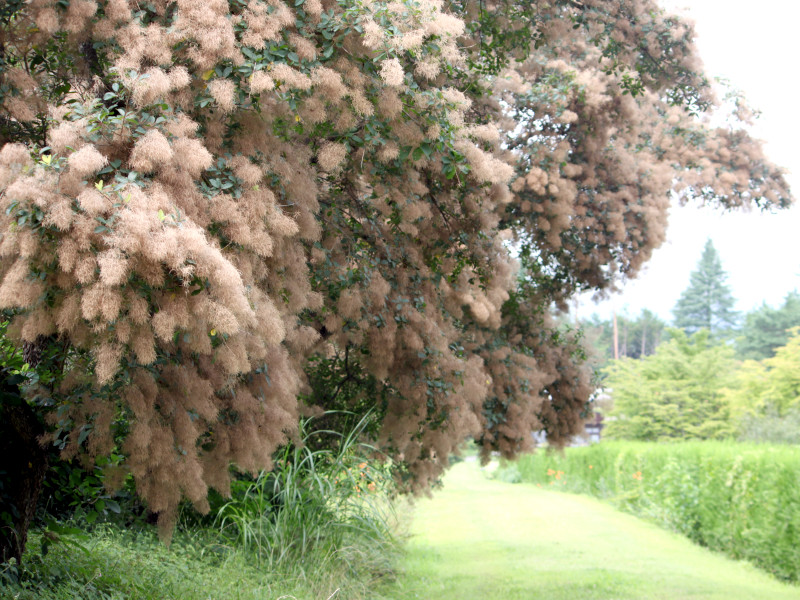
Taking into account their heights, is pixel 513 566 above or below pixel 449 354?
below

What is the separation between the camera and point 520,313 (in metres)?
9.78

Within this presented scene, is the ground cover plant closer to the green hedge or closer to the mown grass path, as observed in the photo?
the mown grass path

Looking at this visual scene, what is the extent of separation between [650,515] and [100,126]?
55.9 feet

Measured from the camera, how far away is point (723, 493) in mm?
13719

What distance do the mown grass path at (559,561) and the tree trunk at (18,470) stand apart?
4.58 meters

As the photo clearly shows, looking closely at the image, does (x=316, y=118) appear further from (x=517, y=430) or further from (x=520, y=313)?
(x=520, y=313)

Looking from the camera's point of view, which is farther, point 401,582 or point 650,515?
point 650,515

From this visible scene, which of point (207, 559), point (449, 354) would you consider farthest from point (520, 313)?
point (207, 559)

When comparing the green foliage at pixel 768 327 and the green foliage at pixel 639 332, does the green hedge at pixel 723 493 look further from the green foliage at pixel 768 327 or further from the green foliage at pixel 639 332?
the green foliage at pixel 639 332

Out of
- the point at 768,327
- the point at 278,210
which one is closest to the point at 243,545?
the point at 278,210

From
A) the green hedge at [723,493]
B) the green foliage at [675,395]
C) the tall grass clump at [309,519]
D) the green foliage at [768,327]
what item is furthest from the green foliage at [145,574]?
the green foliage at [768,327]

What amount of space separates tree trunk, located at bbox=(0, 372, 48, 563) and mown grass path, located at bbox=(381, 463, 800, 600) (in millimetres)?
4580

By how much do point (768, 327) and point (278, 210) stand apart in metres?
51.0

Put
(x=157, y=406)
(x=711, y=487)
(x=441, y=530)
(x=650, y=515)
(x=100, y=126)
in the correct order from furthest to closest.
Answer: (x=650, y=515)
(x=441, y=530)
(x=711, y=487)
(x=157, y=406)
(x=100, y=126)
